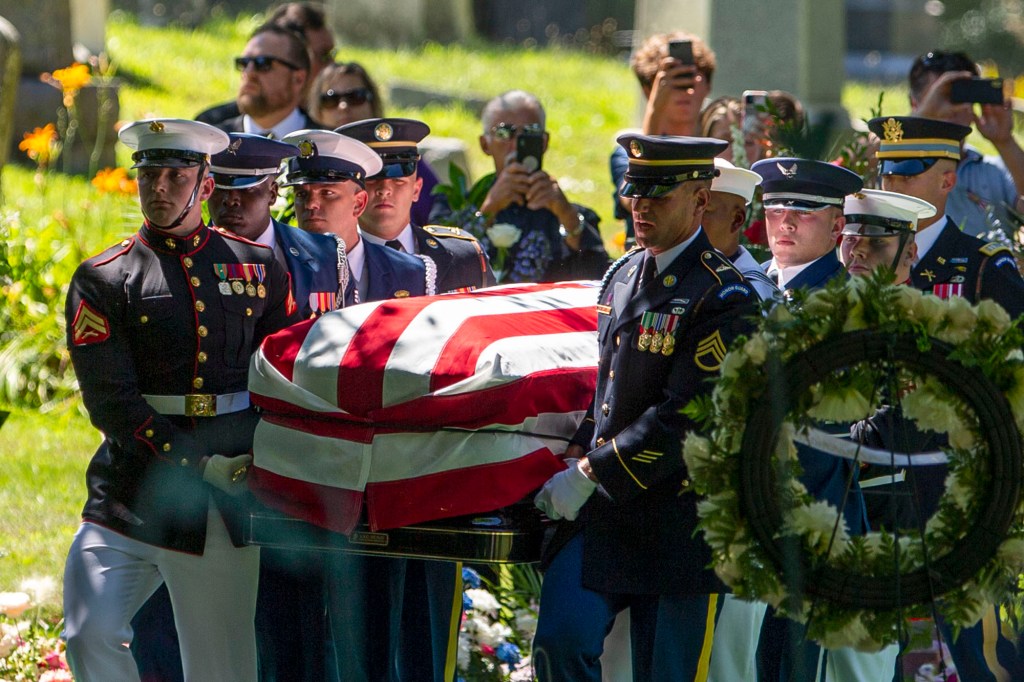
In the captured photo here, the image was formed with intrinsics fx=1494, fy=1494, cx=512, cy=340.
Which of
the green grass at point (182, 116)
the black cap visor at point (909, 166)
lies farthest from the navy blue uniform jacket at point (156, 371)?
the black cap visor at point (909, 166)

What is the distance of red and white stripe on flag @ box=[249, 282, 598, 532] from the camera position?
12.1ft

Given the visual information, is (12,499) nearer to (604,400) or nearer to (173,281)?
(173,281)

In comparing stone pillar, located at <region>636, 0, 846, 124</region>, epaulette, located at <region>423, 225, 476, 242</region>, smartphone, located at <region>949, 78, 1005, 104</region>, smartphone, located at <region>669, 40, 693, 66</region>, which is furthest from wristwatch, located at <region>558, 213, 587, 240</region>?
stone pillar, located at <region>636, 0, 846, 124</region>

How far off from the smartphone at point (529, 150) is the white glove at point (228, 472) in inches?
85.3

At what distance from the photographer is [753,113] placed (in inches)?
220

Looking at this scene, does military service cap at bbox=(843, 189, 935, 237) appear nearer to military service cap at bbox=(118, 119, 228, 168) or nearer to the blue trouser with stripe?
the blue trouser with stripe

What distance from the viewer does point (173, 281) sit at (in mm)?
4008

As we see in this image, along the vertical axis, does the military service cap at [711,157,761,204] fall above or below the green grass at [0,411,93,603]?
above

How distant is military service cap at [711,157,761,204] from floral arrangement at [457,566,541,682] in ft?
5.59

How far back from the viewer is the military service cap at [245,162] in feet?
14.6

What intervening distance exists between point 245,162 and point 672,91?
7.00 feet

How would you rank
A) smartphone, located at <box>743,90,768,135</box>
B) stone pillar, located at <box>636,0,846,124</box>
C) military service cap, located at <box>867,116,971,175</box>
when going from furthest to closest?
stone pillar, located at <box>636,0,846,124</box> → smartphone, located at <box>743,90,768,135</box> → military service cap, located at <box>867,116,971,175</box>

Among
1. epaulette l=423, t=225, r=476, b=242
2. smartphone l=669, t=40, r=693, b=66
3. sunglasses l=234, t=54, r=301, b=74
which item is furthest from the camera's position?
sunglasses l=234, t=54, r=301, b=74

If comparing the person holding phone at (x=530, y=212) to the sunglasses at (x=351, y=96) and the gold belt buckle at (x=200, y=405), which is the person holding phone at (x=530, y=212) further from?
the gold belt buckle at (x=200, y=405)
